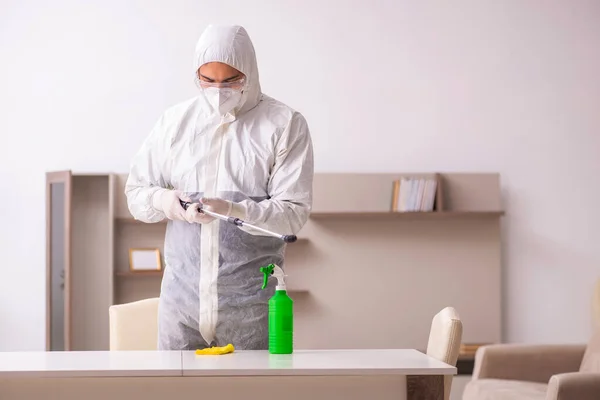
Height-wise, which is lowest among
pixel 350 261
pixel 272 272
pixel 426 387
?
pixel 426 387

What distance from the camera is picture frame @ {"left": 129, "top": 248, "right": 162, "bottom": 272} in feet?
17.0

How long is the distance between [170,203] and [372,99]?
326 cm

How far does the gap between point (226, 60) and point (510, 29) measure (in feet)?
11.5

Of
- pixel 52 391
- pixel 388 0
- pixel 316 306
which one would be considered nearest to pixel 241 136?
pixel 52 391

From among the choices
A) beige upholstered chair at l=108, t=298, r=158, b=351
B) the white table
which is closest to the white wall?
beige upholstered chair at l=108, t=298, r=158, b=351

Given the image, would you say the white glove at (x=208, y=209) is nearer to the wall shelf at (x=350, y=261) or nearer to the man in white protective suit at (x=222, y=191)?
the man in white protective suit at (x=222, y=191)

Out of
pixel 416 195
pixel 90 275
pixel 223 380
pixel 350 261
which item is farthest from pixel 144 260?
pixel 223 380

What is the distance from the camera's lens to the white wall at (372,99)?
17.7 feet

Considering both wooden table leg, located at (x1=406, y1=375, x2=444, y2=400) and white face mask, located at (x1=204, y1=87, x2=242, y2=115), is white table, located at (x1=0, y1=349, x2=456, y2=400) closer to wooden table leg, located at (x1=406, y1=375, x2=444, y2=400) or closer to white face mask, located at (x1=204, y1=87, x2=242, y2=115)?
wooden table leg, located at (x1=406, y1=375, x2=444, y2=400)

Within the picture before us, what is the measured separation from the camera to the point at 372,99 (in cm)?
551

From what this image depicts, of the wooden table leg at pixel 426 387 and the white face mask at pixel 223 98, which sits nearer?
the wooden table leg at pixel 426 387

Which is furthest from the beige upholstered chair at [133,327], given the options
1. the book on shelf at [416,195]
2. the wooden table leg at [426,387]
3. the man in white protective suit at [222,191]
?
the book on shelf at [416,195]

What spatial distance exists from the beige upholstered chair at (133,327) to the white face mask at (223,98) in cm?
74

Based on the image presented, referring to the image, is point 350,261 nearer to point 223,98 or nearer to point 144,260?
point 144,260
